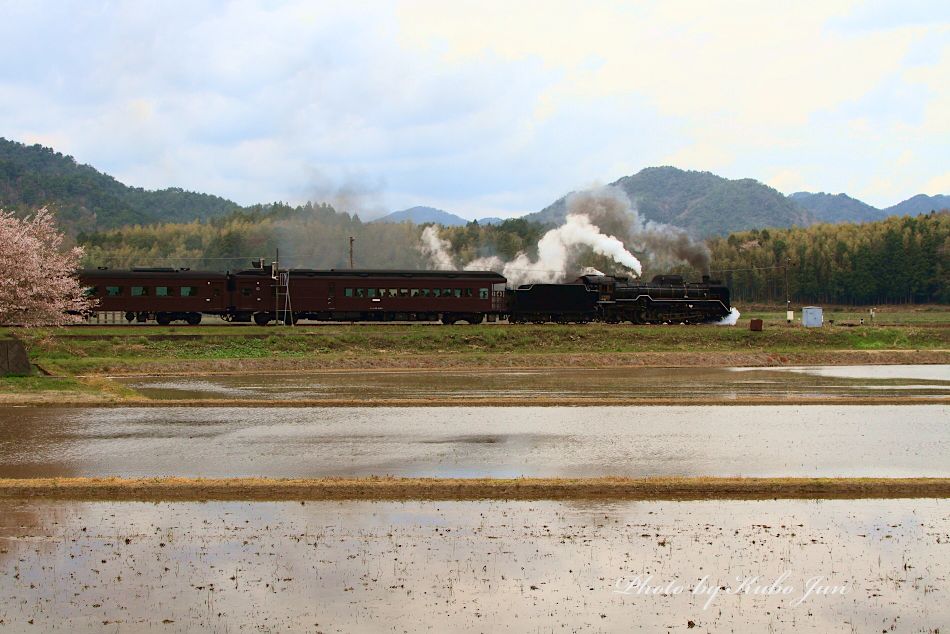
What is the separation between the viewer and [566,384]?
121 feet

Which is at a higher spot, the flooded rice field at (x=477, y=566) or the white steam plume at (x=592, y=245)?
the white steam plume at (x=592, y=245)

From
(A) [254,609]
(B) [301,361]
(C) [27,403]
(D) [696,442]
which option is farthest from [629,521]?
(B) [301,361]

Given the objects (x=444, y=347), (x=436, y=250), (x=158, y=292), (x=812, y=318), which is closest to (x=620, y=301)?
(x=812, y=318)

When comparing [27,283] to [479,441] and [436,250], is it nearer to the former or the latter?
[479,441]

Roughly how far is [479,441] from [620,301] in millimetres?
46697

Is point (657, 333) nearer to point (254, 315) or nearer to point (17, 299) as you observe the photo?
point (254, 315)

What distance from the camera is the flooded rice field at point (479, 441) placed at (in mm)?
17781

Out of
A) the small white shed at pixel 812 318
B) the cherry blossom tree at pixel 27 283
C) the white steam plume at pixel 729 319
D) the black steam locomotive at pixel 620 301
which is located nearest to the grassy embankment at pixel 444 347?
the cherry blossom tree at pixel 27 283

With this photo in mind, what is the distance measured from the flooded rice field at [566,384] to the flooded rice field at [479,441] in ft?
15.5

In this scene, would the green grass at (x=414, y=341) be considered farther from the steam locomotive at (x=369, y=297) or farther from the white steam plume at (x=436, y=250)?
the white steam plume at (x=436, y=250)

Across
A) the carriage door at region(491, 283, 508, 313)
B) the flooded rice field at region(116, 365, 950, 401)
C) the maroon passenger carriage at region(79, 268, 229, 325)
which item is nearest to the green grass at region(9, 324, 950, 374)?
the carriage door at region(491, 283, 508, 313)

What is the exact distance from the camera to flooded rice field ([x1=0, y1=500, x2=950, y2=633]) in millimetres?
10023

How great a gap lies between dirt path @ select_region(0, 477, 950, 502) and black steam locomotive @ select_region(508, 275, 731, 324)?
159ft

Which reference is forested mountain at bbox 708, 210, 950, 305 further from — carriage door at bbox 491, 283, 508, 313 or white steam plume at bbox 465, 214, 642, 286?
carriage door at bbox 491, 283, 508, 313
